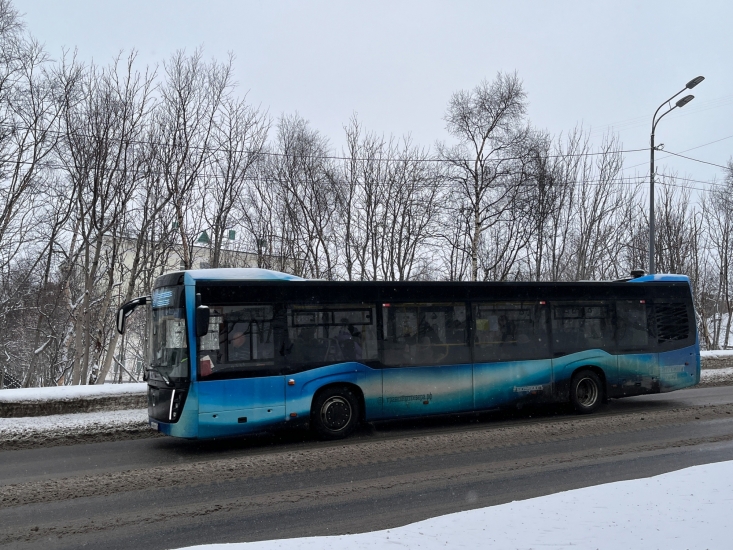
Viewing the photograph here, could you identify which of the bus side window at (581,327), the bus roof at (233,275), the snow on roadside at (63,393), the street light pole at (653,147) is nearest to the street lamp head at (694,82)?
the street light pole at (653,147)

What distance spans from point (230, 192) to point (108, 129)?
461 centimetres

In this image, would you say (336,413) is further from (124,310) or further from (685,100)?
(685,100)

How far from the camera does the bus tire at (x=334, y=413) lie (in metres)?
11.3

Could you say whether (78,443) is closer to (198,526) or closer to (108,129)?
(198,526)

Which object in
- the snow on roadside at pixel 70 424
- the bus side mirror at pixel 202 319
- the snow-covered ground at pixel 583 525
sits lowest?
the snow on roadside at pixel 70 424

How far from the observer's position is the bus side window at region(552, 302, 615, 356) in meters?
13.9

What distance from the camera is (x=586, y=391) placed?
46.8 ft

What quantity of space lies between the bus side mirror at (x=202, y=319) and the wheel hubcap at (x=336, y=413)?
2685 mm

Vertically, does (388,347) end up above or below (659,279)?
below

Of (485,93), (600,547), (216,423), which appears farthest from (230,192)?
(600,547)

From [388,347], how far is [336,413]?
1.57 metres

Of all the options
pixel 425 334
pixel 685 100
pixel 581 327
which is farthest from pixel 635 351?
pixel 685 100

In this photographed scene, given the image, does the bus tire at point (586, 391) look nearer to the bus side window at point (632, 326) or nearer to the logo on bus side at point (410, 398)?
the bus side window at point (632, 326)

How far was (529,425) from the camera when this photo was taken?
12586 mm
